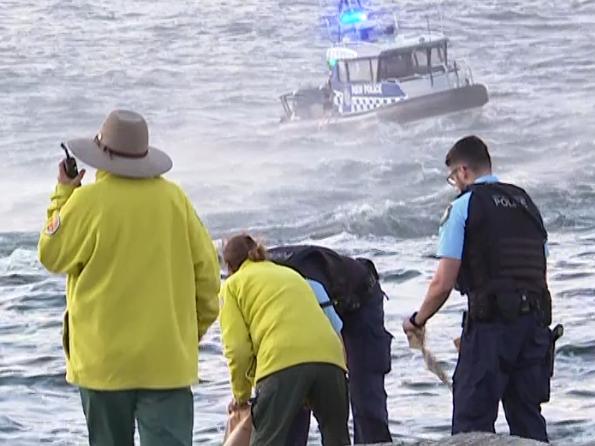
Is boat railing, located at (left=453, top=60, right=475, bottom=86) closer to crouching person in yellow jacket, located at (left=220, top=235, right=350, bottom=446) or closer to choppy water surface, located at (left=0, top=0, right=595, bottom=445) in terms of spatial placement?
choppy water surface, located at (left=0, top=0, right=595, bottom=445)

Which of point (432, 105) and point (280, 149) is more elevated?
point (432, 105)

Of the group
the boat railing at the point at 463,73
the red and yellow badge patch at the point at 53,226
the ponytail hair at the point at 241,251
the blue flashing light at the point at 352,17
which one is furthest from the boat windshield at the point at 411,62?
the red and yellow badge patch at the point at 53,226

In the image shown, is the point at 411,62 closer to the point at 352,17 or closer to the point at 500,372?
the point at 352,17

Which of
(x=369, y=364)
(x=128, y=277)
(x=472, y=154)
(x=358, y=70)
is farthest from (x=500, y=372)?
(x=358, y=70)

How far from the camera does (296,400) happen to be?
579cm

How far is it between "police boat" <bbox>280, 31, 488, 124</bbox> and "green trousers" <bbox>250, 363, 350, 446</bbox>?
82.0ft

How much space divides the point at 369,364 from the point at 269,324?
921 mm

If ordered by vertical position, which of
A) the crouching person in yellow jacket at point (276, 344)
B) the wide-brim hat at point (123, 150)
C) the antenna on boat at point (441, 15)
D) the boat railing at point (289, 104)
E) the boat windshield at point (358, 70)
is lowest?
the antenna on boat at point (441, 15)

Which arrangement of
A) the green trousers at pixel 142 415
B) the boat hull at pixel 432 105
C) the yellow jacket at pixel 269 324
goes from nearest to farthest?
the green trousers at pixel 142 415 < the yellow jacket at pixel 269 324 < the boat hull at pixel 432 105

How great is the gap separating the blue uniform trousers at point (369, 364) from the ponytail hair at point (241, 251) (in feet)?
2.57

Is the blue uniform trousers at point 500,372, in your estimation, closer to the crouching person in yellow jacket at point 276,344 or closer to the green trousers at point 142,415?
the crouching person in yellow jacket at point 276,344

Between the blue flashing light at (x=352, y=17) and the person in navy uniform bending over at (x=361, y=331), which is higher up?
the person in navy uniform bending over at (x=361, y=331)

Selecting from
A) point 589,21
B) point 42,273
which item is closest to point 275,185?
point 42,273

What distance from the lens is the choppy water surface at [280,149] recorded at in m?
11.5
